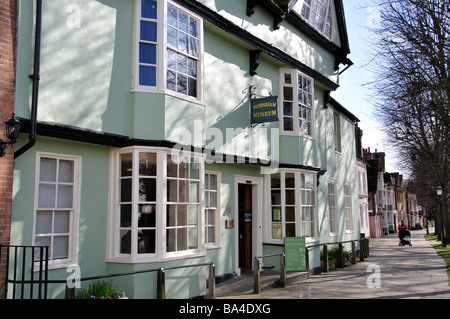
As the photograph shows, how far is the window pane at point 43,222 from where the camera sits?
7.06 meters

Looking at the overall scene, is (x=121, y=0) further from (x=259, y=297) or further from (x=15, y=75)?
(x=259, y=297)

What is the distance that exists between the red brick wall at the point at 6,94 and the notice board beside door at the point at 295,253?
25.3 feet

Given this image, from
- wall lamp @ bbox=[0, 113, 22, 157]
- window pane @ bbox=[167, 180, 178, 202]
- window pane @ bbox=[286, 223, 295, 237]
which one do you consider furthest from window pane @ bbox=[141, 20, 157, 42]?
window pane @ bbox=[286, 223, 295, 237]

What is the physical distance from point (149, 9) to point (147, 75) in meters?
1.43

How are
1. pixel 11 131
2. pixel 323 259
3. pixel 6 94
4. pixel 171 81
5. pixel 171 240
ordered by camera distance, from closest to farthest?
pixel 11 131 → pixel 6 94 → pixel 171 240 → pixel 171 81 → pixel 323 259

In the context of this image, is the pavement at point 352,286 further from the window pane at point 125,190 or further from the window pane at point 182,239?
the window pane at point 125,190

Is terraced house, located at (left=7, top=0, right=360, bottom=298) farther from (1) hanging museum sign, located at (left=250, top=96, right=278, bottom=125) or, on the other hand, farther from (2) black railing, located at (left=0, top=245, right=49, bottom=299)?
(2) black railing, located at (left=0, top=245, right=49, bottom=299)

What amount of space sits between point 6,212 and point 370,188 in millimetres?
44937

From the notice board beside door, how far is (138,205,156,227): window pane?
4946 mm

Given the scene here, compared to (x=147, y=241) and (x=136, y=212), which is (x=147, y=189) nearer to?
(x=136, y=212)

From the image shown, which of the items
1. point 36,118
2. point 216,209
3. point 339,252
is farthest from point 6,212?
point 339,252

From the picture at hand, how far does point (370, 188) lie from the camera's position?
1834 inches

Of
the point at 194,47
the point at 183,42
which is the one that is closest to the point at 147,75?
the point at 183,42

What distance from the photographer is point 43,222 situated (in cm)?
716
